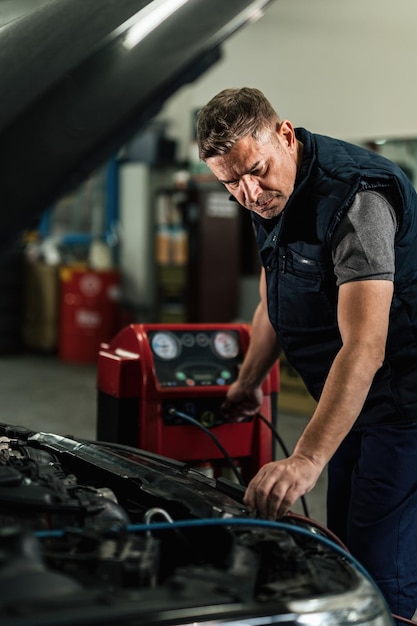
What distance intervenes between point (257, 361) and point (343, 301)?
1.90 feet

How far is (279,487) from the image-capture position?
1.34m

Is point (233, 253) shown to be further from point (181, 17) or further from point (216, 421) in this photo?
point (181, 17)

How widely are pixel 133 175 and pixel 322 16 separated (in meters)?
2.88

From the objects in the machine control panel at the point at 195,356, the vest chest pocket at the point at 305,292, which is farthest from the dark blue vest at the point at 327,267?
the machine control panel at the point at 195,356

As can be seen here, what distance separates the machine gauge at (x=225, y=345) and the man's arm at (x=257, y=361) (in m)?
0.16

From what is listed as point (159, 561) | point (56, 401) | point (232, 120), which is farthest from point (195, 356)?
point (56, 401)

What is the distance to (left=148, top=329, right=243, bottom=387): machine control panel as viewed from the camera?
7.18 feet

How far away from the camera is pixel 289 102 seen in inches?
207

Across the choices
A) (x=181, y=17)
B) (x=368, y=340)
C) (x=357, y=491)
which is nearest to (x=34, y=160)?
(x=181, y=17)

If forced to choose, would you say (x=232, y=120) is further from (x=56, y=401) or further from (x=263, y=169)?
(x=56, y=401)

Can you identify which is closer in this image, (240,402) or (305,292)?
(305,292)

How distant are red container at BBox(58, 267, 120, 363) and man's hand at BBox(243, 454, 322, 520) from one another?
5559 mm

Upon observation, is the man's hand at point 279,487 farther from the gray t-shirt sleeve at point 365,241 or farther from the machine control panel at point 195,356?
the machine control panel at point 195,356

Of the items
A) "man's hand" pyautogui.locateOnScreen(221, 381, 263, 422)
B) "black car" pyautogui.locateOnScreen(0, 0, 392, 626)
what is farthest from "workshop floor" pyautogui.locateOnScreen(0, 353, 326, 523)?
"black car" pyautogui.locateOnScreen(0, 0, 392, 626)
